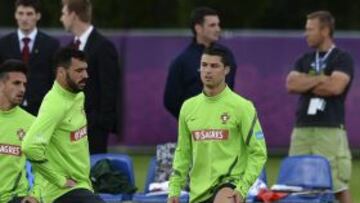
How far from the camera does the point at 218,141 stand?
10.1m

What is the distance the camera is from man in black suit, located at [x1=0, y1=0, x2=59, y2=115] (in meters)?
12.5

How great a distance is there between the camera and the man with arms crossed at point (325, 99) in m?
12.8

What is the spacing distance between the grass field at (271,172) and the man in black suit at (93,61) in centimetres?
259

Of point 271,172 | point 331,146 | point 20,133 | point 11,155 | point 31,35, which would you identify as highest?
point 31,35

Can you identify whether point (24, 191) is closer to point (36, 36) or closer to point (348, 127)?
point (36, 36)

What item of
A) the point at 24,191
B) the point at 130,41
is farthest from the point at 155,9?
the point at 24,191

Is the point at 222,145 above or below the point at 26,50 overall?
below

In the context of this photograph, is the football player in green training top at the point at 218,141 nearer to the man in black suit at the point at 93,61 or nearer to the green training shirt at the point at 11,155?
the green training shirt at the point at 11,155

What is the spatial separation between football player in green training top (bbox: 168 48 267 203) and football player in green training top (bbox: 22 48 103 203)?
69cm

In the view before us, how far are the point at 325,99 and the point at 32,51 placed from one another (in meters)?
2.70

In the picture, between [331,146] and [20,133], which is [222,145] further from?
[331,146]

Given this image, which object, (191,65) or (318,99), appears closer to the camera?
(191,65)

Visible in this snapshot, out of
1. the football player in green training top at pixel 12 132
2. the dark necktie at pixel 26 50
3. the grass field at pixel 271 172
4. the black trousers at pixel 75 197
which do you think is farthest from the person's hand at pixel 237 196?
the grass field at pixel 271 172

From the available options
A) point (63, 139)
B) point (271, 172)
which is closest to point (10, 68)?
point (63, 139)
